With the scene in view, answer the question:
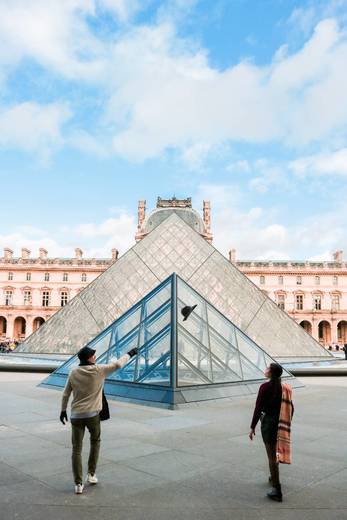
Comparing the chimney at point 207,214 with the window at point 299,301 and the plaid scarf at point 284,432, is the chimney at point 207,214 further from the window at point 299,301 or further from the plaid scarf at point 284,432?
the plaid scarf at point 284,432

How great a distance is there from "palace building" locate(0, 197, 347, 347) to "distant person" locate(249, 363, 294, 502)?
6448 cm

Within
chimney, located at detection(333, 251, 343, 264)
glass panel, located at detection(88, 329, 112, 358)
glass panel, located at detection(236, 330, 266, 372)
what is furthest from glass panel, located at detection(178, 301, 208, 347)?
chimney, located at detection(333, 251, 343, 264)

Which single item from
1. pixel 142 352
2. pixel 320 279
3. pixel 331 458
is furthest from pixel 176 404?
pixel 320 279

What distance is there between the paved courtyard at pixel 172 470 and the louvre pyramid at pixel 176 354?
1.56 m

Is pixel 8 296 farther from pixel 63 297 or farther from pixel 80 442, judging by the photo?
pixel 80 442

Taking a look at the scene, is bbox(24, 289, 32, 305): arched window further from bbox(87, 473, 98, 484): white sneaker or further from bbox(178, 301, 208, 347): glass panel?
bbox(87, 473, 98, 484): white sneaker

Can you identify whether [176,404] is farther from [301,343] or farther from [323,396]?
[301,343]

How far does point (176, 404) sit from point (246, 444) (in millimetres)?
2895

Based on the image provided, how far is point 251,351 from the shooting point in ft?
38.2

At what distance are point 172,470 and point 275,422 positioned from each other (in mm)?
1247

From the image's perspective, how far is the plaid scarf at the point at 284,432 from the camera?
152 inches

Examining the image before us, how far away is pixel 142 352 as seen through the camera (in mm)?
9969

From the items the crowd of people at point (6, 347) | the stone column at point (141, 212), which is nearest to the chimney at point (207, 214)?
the stone column at point (141, 212)

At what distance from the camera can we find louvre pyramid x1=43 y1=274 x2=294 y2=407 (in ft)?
30.1
